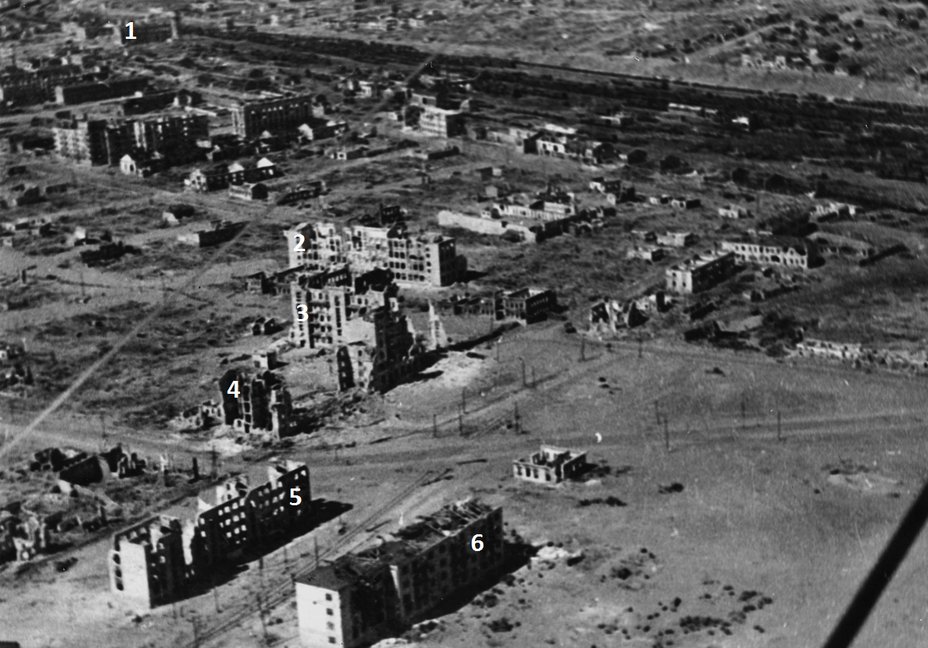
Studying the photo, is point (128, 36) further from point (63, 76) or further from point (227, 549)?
point (227, 549)

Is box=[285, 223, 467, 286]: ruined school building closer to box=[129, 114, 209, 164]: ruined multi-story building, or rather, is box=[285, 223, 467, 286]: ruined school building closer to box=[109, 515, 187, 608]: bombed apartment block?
box=[129, 114, 209, 164]: ruined multi-story building

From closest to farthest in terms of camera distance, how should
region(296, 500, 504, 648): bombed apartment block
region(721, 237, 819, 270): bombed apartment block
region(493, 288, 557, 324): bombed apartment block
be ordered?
region(296, 500, 504, 648): bombed apartment block < region(493, 288, 557, 324): bombed apartment block < region(721, 237, 819, 270): bombed apartment block

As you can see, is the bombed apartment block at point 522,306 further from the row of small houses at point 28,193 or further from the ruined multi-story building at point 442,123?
the ruined multi-story building at point 442,123

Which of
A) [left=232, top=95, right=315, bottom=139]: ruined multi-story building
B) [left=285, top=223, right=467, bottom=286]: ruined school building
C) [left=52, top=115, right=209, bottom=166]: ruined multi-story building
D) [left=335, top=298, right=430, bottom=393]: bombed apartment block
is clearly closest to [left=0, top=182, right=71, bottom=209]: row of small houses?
[left=52, top=115, right=209, bottom=166]: ruined multi-story building

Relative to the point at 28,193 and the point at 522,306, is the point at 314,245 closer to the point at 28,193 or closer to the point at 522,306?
the point at 522,306

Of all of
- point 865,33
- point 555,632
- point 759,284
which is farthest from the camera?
point 865,33

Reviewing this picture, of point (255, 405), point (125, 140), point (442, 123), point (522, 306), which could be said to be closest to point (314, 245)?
point (522, 306)

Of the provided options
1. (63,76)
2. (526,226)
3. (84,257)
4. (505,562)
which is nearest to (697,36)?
(63,76)
